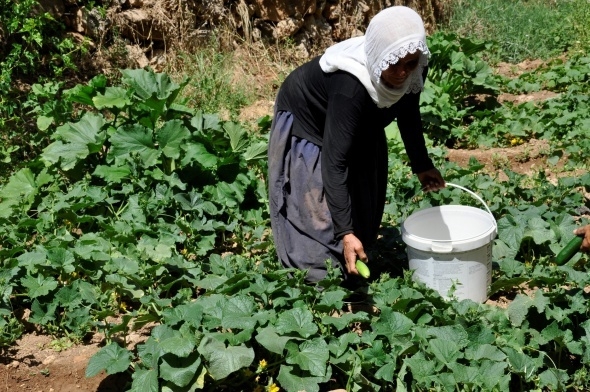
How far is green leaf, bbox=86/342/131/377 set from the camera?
336 centimetres


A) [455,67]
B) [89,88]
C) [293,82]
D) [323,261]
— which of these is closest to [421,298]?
[323,261]

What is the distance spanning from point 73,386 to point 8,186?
1900mm

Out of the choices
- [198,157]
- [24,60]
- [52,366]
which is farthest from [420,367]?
[24,60]

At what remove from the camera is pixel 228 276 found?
166 inches

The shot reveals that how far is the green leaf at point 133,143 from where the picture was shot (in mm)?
5145

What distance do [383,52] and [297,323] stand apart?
1.21 m

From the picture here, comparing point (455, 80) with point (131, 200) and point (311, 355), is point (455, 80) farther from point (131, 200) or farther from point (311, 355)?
point (311, 355)

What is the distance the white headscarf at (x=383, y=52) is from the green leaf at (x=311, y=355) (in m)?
1.11

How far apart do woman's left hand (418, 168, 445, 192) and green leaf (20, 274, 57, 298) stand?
1991mm

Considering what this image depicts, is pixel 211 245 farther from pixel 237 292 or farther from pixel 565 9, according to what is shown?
pixel 565 9

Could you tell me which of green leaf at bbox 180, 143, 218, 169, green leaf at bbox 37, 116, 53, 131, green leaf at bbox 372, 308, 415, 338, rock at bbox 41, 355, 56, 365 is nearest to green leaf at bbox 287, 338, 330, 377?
green leaf at bbox 372, 308, 415, 338

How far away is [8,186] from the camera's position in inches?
207

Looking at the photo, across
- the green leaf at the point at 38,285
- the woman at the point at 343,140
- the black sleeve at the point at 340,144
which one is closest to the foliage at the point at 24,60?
the green leaf at the point at 38,285

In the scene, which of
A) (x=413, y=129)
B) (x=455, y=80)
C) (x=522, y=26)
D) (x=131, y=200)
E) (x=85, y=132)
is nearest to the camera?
(x=413, y=129)
